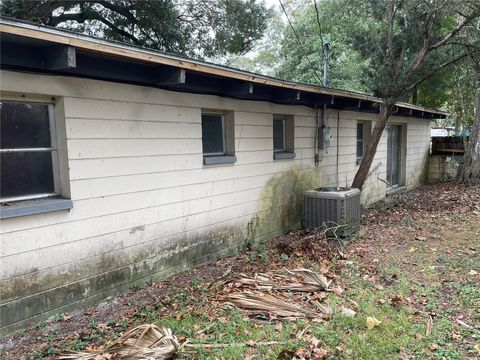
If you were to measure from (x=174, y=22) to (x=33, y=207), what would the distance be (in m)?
6.67

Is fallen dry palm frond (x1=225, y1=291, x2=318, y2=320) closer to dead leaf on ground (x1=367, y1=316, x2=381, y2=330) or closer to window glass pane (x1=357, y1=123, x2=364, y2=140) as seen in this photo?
dead leaf on ground (x1=367, y1=316, x2=381, y2=330)

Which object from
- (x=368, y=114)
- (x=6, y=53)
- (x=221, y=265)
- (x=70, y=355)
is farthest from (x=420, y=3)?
(x=70, y=355)

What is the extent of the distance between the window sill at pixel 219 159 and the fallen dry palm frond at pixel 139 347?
8.24ft

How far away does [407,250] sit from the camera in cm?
541

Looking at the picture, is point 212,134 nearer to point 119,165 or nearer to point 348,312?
point 119,165

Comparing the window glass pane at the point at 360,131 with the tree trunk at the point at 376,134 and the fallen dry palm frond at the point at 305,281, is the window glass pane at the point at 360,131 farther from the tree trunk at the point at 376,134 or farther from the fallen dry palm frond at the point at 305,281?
the fallen dry palm frond at the point at 305,281

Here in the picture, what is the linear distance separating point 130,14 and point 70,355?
7.79 meters

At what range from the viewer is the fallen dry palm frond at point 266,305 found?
3428 mm

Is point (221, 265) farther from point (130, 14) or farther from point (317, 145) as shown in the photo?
point (130, 14)

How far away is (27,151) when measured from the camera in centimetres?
341

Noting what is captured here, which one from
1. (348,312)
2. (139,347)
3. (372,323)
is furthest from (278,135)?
(139,347)

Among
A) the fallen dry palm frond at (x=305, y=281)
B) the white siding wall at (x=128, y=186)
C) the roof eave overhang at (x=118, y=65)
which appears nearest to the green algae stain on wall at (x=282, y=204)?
the white siding wall at (x=128, y=186)

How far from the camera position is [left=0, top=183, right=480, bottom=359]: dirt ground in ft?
9.62

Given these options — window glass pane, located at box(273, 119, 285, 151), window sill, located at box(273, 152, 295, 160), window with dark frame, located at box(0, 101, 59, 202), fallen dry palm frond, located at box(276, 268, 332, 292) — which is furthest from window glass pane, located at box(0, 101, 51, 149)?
window glass pane, located at box(273, 119, 285, 151)
